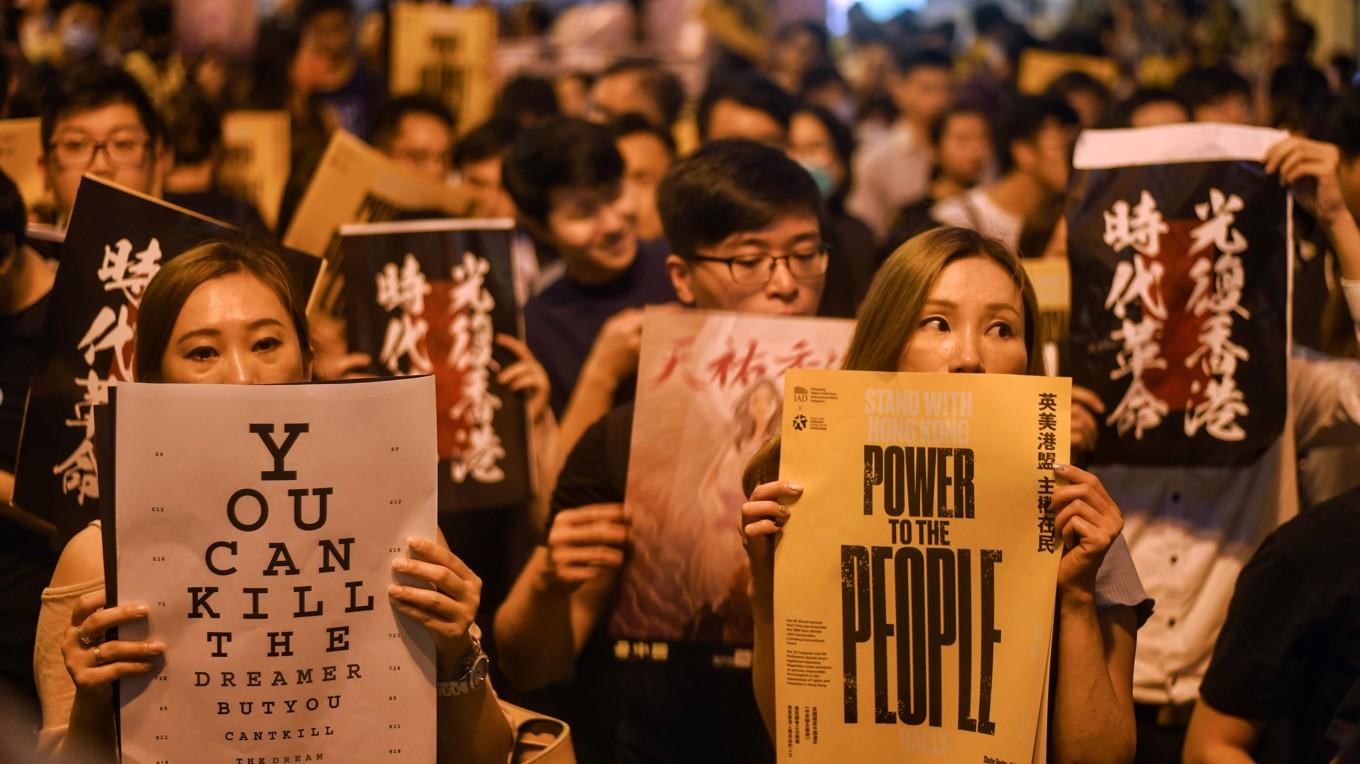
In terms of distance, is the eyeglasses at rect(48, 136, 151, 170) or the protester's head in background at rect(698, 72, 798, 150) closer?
the eyeglasses at rect(48, 136, 151, 170)

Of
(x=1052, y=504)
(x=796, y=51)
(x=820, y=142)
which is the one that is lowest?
(x=1052, y=504)

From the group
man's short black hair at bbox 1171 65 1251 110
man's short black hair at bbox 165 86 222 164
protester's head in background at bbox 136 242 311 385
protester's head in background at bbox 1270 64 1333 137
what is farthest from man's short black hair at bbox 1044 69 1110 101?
protester's head in background at bbox 136 242 311 385

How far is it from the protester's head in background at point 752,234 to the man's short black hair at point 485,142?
2.69 meters

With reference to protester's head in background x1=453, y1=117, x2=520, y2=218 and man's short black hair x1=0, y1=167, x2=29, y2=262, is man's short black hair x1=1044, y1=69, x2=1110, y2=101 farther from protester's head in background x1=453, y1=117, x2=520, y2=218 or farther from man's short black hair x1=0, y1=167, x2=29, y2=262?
man's short black hair x1=0, y1=167, x2=29, y2=262

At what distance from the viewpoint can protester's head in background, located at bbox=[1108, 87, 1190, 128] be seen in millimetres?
5176

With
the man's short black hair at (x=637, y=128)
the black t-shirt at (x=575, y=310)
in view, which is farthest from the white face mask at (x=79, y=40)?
the black t-shirt at (x=575, y=310)

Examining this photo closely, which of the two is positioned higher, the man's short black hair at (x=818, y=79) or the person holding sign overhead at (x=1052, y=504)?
the man's short black hair at (x=818, y=79)

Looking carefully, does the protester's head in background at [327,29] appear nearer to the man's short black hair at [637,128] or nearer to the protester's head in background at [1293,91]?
the man's short black hair at [637,128]

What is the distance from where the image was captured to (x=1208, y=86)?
19.5ft

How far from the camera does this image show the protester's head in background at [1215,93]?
5777 mm

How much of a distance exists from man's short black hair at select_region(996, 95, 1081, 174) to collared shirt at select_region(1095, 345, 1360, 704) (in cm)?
276

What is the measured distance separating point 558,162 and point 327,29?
13.1ft

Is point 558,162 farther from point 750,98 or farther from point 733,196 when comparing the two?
point 750,98

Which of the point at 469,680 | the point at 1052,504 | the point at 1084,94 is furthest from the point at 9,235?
the point at 1084,94
